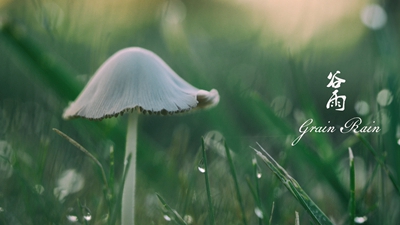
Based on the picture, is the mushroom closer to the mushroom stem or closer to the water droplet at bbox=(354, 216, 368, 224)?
the mushroom stem

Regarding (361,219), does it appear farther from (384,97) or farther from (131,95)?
(131,95)

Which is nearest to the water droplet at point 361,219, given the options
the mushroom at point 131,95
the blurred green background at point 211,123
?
the blurred green background at point 211,123

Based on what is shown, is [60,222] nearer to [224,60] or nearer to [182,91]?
[182,91]

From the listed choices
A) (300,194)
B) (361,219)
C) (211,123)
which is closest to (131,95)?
(300,194)

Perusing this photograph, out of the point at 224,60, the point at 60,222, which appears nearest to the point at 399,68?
the point at 60,222

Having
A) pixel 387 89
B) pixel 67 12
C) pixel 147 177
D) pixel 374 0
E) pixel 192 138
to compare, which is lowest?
pixel 192 138

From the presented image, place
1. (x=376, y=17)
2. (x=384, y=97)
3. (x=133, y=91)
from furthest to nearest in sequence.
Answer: (x=376, y=17) → (x=384, y=97) → (x=133, y=91)

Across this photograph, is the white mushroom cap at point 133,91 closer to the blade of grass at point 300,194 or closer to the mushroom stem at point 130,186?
the mushroom stem at point 130,186
